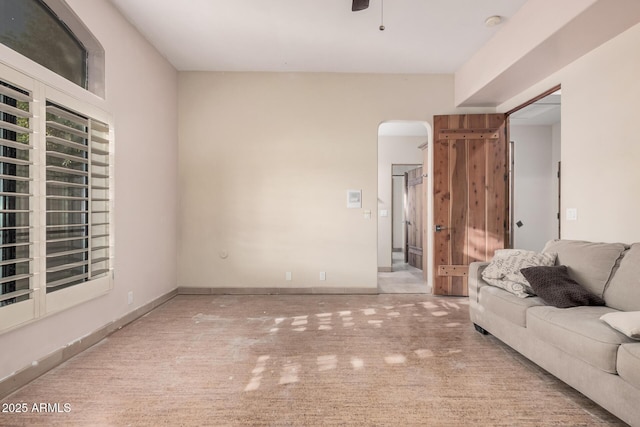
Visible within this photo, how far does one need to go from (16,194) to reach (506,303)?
3514mm

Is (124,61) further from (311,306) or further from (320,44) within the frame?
(311,306)

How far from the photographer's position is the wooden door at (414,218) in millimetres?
6863

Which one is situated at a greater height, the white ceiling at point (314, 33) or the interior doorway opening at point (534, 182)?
the white ceiling at point (314, 33)

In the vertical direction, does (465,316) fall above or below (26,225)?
below

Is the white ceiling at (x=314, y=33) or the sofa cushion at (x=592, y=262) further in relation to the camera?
the white ceiling at (x=314, y=33)

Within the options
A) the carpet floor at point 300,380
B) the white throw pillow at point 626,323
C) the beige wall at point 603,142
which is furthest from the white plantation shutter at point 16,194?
the beige wall at point 603,142

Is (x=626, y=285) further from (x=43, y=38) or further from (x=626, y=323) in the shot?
(x=43, y=38)

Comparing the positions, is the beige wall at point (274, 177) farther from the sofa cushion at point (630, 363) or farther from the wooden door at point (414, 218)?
the sofa cushion at point (630, 363)

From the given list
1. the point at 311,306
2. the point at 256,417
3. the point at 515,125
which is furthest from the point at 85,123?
the point at 515,125

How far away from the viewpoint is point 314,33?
11.9 feet

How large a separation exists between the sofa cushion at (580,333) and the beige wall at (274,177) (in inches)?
101

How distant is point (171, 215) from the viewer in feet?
14.7

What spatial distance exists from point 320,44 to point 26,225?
10.9 ft

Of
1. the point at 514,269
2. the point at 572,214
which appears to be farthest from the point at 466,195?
the point at 514,269
